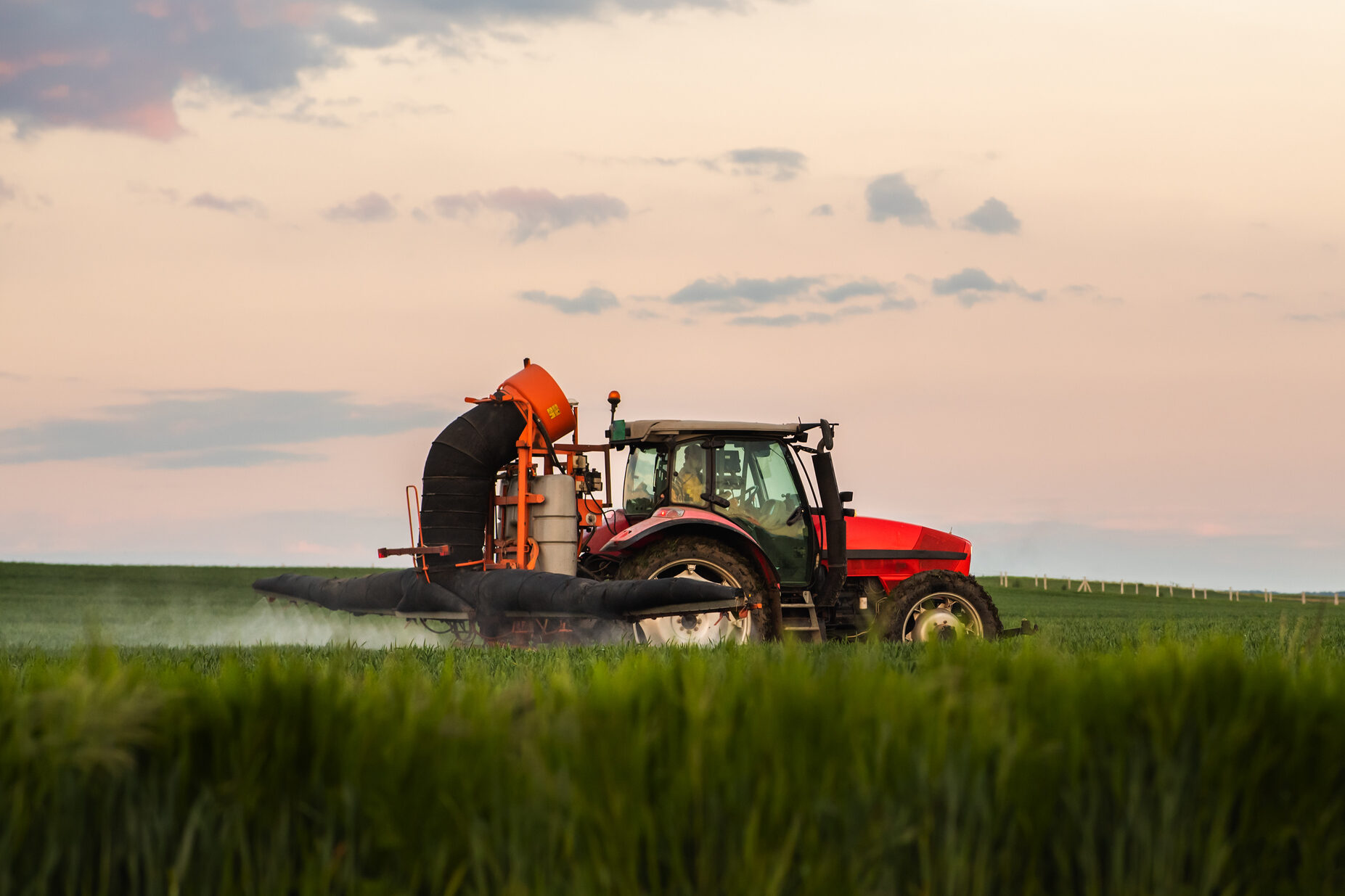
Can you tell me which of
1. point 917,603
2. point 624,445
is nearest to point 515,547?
point 624,445

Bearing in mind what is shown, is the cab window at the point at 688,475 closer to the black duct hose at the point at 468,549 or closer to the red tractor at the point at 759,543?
the red tractor at the point at 759,543

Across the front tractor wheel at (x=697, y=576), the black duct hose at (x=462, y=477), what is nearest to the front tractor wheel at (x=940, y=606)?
the front tractor wheel at (x=697, y=576)

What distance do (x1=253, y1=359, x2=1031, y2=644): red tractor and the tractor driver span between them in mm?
18

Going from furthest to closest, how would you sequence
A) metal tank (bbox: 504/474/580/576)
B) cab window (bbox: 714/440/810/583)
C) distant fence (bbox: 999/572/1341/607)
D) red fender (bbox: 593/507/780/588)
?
distant fence (bbox: 999/572/1341/607)
metal tank (bbox: 504/474/580/576)
cab window (bbox: 714/440/810/583)
red fender (bbox: 593/507/780/588)

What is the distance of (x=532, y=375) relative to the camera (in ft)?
47.3

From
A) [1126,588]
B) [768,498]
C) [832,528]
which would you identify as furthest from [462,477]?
[1126,588]

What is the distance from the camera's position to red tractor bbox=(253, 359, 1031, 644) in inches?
495

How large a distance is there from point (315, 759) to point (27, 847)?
2.74ft

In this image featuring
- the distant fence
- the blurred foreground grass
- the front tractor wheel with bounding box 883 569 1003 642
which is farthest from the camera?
the distant fence

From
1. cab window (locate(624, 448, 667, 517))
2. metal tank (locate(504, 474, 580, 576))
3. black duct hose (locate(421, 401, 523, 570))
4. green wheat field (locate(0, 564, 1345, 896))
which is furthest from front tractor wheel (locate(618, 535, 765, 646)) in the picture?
green wheat field (locate(0, 564, 1345, 896))

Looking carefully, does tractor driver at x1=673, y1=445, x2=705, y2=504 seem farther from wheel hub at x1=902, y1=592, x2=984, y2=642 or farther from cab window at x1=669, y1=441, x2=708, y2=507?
wheel hub at x1=902, y1=592, x2=984, y2=642

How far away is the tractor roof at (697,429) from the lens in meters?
13.5

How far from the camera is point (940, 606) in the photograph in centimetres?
1338

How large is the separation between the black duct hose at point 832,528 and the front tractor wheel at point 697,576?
142 centimetres
